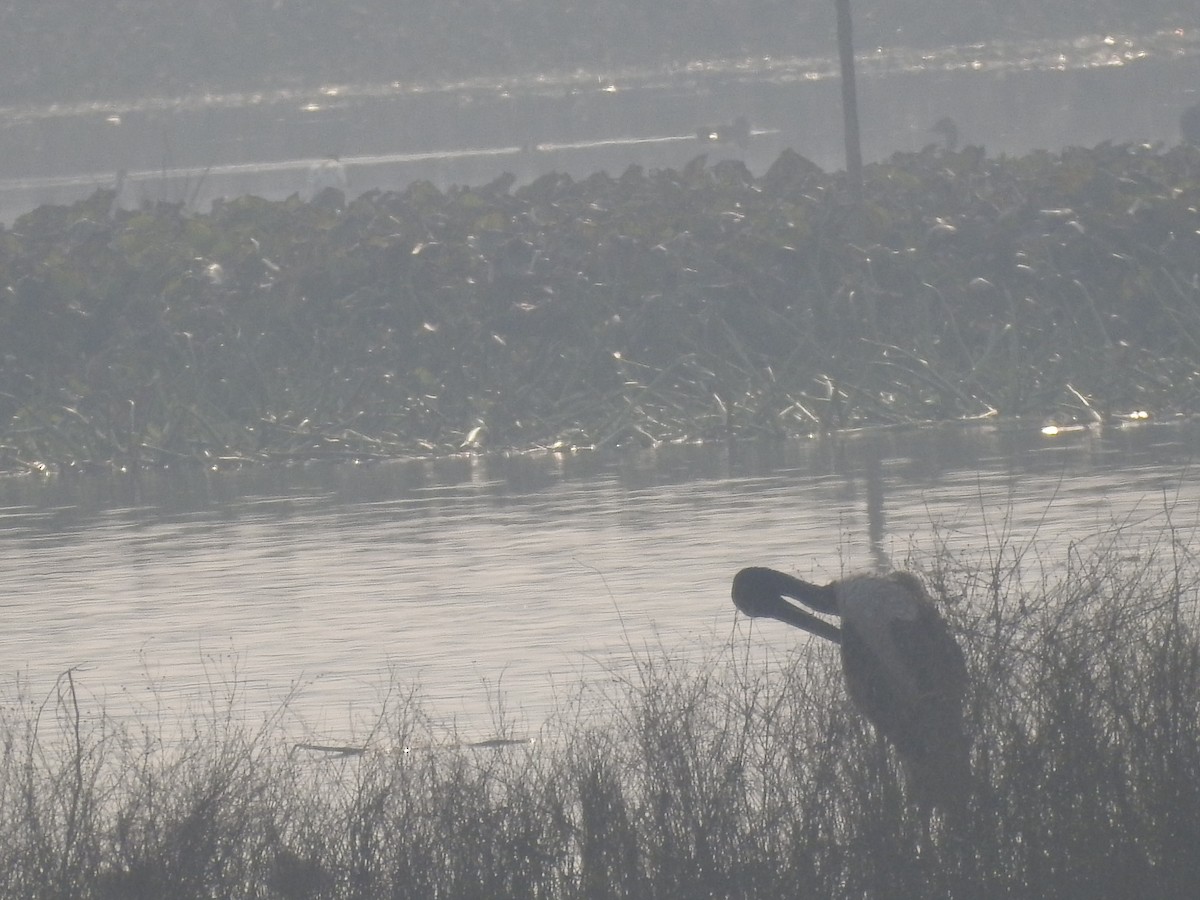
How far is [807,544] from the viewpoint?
11.8 meters

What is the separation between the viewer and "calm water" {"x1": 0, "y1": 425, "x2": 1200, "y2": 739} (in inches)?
372

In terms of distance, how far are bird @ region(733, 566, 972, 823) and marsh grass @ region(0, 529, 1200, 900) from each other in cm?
6

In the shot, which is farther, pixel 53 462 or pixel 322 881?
pixel 53 462

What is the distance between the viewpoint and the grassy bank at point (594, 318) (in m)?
17.2

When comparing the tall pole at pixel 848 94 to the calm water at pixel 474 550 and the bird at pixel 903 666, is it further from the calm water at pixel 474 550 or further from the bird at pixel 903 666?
the bird at pixel 903 666

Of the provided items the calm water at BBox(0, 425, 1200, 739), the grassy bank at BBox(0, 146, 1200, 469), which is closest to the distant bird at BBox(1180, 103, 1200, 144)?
the grassy bank at BBox(0, 146, 1200, 469)

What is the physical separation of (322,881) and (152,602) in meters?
5.76

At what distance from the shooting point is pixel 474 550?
12.4 m

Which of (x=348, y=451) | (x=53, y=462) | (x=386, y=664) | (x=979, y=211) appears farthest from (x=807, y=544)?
(x=979, y=211)

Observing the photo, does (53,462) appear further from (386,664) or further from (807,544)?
(386,664)

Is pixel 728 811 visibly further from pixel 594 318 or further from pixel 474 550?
pixel 594 318

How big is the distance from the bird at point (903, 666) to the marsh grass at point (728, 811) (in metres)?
0.06

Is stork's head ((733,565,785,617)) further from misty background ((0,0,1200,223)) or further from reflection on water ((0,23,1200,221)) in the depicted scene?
misty background ((0,0,1200,223))

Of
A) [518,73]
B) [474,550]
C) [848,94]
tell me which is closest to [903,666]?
[474,550]
